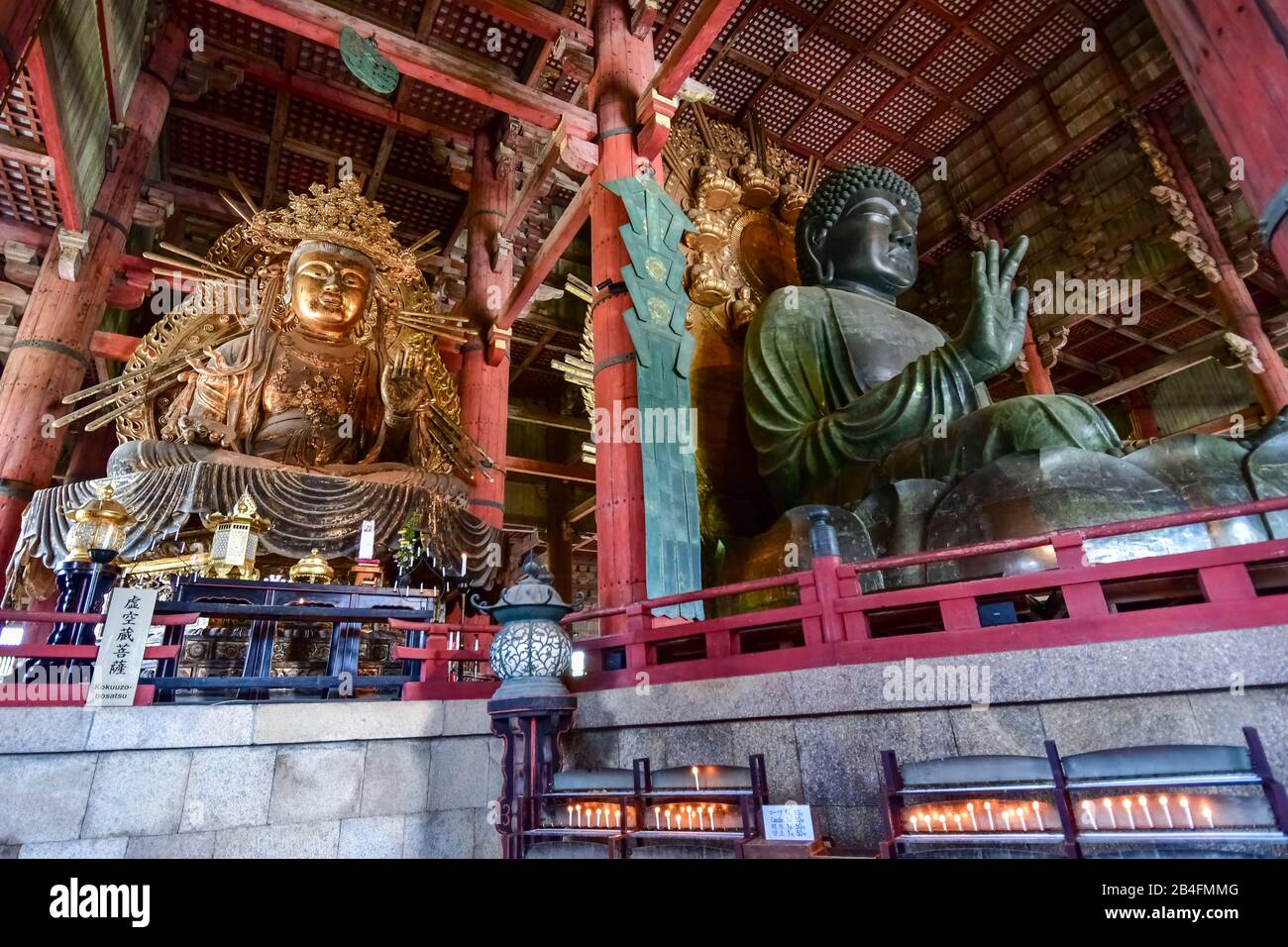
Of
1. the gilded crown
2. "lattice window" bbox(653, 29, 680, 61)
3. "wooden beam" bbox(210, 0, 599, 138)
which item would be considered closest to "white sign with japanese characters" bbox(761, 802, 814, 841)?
"wooden beam" bbox(210, 0, 599, 138)

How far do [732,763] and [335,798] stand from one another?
5.09ft

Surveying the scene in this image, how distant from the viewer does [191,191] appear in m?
7.30

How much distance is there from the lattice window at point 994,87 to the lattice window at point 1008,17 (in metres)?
0.37

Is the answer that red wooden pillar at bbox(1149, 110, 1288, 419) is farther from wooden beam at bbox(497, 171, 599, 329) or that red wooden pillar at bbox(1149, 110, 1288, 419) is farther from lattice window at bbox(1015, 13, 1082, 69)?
wooden beam at bbox(497, 171, 599, 329)

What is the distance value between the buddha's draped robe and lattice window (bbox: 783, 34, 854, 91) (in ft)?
10.0

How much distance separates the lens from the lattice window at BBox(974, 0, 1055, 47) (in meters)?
6.48

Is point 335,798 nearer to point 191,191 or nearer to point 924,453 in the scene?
point 924,453

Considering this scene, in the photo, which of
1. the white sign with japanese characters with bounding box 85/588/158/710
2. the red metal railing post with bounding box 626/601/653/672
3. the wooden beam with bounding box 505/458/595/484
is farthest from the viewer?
the wooden beam with bounding box 505/458/595/484

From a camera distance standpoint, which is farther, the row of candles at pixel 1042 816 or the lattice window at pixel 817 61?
the lattice window at pixel 817 61

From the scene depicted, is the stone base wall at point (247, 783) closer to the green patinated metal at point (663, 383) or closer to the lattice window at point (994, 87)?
the green patinated metal at point (663, 383)

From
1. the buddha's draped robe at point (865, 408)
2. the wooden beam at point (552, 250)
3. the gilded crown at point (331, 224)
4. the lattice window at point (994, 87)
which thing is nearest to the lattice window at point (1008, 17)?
the lattice window at point (994, 87)

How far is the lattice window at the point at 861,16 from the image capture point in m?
6.32

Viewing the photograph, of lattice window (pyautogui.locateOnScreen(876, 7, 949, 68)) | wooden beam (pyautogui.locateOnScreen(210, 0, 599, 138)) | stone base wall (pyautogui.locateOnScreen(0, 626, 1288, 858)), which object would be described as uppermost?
lattice window (pyautogui.locateOnScreen(876, 7, 949, 68))

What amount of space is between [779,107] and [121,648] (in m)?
7.39
